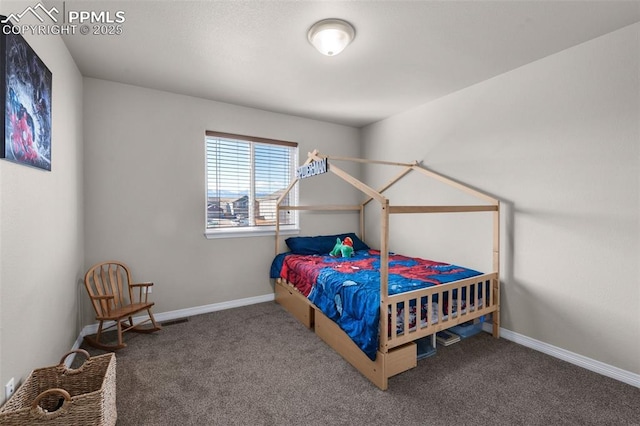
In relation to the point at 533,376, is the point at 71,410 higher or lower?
higher

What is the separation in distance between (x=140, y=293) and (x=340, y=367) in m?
Result: 2.18

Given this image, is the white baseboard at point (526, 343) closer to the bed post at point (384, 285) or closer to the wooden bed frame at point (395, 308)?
the wooden bed frame at point (395, 308)

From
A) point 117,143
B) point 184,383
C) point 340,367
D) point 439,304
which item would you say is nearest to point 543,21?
point 439,304

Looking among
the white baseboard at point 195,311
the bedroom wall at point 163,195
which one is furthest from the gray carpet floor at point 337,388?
the bedroom wall at point 163,195

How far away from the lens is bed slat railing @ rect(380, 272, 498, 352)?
2.07 m

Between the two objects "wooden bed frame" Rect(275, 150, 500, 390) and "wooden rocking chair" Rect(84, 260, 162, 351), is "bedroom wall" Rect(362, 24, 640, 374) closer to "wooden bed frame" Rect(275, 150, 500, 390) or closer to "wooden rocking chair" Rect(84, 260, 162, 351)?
"wooden bed frame" Rect(275, 150, 500, 390)

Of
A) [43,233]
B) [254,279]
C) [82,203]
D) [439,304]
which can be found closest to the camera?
[43,233]

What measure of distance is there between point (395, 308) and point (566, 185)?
1791 millimetres

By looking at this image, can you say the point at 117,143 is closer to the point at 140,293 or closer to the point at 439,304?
the point at 140,293

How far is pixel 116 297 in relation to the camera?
2.86 metres

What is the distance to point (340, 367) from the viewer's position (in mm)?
2271

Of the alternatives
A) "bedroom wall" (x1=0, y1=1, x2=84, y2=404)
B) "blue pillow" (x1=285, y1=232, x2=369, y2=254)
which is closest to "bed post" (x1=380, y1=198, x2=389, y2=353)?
"blue pillow" (x1=285, y1=232, x2=369, y2=254)

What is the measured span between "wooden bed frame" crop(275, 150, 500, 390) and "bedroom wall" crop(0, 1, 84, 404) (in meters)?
2.00

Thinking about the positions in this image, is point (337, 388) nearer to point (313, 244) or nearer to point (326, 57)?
point (313, 244)
